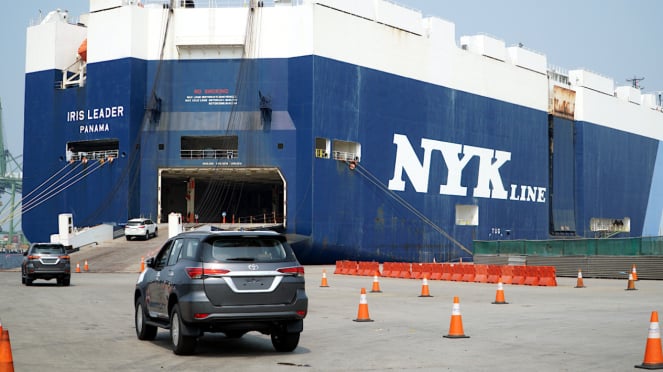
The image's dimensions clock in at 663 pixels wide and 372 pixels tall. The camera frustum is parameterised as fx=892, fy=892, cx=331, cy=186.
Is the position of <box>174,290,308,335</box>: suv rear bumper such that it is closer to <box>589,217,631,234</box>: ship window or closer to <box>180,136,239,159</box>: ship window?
<box>180,136,239,159</box>: ship window

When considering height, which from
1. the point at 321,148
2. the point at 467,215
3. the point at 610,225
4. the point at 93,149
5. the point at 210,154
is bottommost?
the point at 610,225

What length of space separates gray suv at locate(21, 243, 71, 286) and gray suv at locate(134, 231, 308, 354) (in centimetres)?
2186

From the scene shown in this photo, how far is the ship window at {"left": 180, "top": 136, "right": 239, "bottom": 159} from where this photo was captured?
6075cm

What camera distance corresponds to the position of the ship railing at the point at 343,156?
6053 cm

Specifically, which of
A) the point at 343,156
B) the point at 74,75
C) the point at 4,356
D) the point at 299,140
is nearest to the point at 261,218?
the point at 343,156

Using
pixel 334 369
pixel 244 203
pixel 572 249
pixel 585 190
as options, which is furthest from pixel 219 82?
pixel 334 369

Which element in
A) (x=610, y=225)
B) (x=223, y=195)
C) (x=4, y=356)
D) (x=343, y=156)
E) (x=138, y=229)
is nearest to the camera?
(x=4, y=356)

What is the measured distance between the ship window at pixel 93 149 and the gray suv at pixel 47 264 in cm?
2665

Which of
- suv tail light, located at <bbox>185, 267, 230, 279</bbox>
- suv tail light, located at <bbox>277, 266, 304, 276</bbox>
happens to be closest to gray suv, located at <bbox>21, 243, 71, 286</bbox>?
suv tail light, located at <bbox>185, 267, 230, 279</bbox>

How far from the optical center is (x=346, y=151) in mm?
62094

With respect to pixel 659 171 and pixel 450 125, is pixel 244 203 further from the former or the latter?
pixel 659 171

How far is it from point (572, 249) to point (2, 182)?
167m

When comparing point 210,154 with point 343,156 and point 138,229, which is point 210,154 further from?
point 343,156

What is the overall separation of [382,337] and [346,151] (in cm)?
4603
